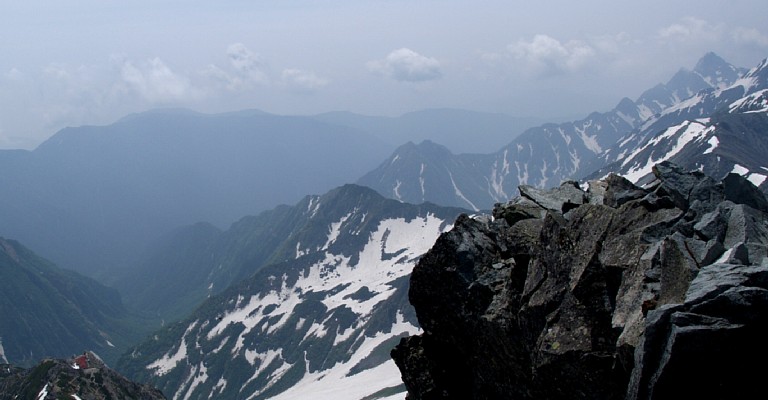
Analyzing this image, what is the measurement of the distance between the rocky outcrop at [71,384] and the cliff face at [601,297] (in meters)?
144

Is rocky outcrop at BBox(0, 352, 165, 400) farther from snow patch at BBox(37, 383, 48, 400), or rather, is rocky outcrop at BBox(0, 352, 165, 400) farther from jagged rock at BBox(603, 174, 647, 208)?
jagged rock at BBox(603, 174, 647, 208)

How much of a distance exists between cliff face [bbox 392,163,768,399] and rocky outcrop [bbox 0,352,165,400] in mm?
143937

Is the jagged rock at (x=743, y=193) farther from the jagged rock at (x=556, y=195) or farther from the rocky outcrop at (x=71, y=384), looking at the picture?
the rocky outcrop at (x=71, y=384)

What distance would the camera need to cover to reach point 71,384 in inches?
5807

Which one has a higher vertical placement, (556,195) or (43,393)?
(556,195)

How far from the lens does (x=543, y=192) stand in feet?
101

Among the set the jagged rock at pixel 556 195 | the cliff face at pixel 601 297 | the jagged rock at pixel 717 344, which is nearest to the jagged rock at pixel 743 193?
the cliff face at pixel 601 297

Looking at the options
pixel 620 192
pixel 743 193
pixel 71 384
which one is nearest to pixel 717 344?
pixel 620 192

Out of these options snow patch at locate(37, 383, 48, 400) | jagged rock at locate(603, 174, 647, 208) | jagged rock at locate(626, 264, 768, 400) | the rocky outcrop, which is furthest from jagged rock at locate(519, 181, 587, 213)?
snow patch at locate(37, 383, 48, 400)

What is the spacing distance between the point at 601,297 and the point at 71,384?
164 m

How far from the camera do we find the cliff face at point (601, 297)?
1330cm

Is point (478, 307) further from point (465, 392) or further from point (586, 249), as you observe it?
point (586, 249)

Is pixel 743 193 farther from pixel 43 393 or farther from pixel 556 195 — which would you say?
pixel 43 393

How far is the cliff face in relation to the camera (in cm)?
1330
